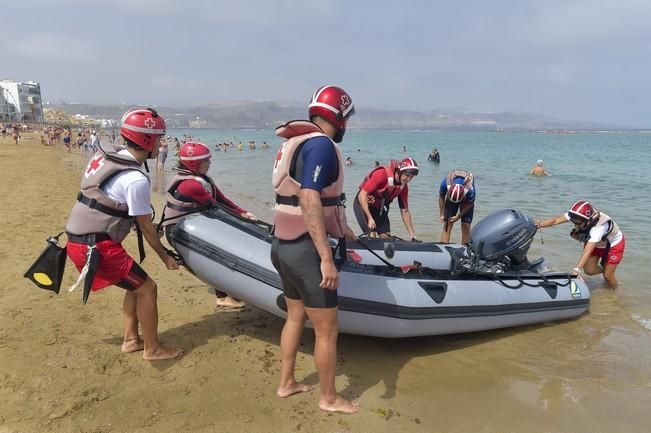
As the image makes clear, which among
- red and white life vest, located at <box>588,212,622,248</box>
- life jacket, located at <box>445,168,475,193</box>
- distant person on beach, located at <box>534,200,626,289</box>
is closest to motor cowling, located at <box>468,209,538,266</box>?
distant person on beach, located at <box>534,200,626,289</box>

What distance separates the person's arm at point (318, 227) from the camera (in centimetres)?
226

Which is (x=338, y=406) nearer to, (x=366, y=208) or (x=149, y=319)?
(x=149, y=319)

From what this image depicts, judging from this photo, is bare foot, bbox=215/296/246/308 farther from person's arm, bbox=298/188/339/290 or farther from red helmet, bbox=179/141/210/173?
person's arm, bbox=298/188/339/290

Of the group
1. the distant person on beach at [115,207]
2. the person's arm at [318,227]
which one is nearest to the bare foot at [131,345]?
the distant person on beach at [115,207]

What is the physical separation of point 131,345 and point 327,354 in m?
1.60

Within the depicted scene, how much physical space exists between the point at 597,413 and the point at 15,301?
15.2ft

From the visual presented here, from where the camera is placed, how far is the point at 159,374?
3.05 m

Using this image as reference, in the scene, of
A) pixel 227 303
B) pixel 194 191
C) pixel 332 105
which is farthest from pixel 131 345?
pixel 332 105

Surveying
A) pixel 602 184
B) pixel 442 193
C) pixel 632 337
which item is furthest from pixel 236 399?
pixel 602 184

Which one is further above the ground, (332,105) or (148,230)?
(332,105)

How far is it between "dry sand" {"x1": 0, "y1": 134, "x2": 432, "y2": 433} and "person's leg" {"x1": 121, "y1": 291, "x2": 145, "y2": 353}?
0.08 metres

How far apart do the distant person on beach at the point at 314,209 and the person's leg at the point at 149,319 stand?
1039 mm

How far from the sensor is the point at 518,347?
12.7ft

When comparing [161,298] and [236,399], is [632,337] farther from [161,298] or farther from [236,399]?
[161,298]
